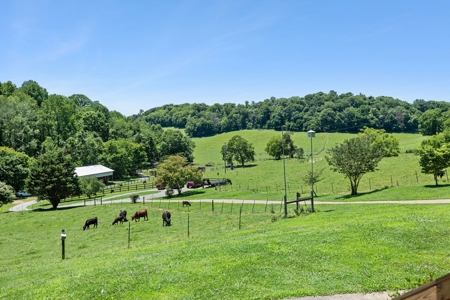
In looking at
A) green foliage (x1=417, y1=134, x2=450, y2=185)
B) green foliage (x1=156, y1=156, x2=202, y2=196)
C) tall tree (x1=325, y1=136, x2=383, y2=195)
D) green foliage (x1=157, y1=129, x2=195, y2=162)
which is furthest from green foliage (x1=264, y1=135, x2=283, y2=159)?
green foliage (x1=417, y1=134, x2=450, y2=185)

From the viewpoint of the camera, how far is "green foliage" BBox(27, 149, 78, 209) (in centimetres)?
4634

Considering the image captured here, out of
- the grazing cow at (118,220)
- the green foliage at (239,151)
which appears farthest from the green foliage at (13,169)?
the green foliage at (239,151)

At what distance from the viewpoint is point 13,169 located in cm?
6228

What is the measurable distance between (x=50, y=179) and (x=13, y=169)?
72.6 feet

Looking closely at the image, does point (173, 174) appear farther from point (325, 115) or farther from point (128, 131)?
point (325, 115)

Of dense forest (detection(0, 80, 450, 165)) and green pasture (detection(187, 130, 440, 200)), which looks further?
dense forest (detection(0, 80, 450, 165))

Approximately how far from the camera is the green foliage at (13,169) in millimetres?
61125

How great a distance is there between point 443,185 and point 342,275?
91.6 feet

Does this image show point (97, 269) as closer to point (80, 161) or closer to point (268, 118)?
point (80, 161)

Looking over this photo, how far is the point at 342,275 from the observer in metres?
9.76

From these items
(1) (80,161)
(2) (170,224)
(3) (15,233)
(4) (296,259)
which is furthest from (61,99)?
(4) (296,259)

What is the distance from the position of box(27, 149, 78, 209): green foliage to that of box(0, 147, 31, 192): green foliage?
597 inches

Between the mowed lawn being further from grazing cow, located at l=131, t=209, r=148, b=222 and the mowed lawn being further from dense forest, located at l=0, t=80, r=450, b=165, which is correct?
dense forest, located at l=0, t=80, r=450, b=165

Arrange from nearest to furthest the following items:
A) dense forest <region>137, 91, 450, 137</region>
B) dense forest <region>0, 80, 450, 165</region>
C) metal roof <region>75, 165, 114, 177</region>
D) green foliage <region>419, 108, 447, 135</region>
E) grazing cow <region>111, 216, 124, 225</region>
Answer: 1. grazing cow <region>111, 216, 124, 225</region>
2. metal roof <region>75, 165, 114, 177</region>
3. dense forest <region>0, 80, 450, 165</region>
4. green foliage <region>419, 108, 447, 135</region>
5. dense forest <region>137, 91, 450, 137</region>
